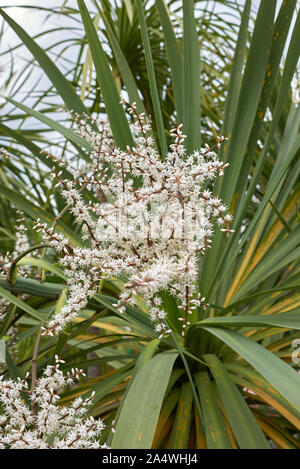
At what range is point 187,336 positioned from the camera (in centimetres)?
103

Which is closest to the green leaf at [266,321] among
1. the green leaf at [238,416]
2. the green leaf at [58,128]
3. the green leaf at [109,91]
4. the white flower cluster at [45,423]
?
the green leaf at [238,416]

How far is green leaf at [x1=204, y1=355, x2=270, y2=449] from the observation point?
83 cm

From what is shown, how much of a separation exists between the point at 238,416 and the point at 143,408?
0.97 feet

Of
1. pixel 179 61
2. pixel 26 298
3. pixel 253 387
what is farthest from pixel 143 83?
pixel 253 387

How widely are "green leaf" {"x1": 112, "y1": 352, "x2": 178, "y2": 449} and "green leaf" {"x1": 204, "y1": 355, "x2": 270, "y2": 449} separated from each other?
0.19 m

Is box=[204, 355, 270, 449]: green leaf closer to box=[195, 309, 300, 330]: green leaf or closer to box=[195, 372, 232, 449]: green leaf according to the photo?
box=[195, 372, 232, 449]: green leaf

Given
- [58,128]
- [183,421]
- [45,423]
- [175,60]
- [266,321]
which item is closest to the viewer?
[45,423]

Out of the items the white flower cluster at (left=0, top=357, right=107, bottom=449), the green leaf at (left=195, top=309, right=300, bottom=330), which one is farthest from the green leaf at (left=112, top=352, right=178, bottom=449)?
the green leaf at (left=195, top=309, right=300, bottom=330)

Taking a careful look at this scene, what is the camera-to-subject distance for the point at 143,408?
66cm

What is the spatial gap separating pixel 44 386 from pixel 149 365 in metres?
0.19

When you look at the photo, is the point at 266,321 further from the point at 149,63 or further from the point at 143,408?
the point at 149,63

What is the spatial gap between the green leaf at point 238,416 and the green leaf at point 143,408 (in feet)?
0.63

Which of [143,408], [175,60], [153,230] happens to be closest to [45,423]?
[143,408]
